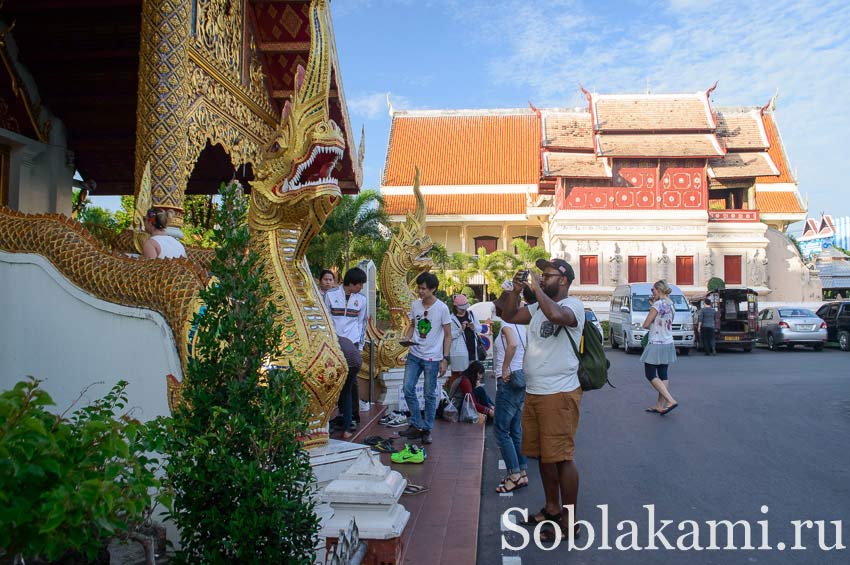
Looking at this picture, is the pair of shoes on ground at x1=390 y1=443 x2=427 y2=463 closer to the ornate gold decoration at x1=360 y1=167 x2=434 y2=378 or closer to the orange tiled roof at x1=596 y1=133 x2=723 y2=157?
the ornate gold decoration at x1=360 y1=167 x2=434 y2=378

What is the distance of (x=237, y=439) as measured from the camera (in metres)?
2.29

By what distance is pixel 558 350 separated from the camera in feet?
13.8

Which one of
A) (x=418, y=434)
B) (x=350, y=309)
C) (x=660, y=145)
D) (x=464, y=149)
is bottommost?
(x=418, y=434)

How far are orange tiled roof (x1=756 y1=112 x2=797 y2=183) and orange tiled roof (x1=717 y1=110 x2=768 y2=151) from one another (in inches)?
90.6

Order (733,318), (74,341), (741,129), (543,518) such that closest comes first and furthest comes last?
(74,341) → (543,518) → (733,318) → (741,129)

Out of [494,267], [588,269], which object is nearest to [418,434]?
[494,267]

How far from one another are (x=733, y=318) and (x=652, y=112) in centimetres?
1292

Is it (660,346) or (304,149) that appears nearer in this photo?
(304,149)

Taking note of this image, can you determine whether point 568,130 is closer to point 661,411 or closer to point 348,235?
point 348,235

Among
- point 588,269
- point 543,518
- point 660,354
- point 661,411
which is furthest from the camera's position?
point 588,269

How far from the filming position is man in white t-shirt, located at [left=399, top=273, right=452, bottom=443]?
6.28 meters

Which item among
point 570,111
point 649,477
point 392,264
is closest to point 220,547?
point 649,477

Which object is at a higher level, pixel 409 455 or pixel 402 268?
pixel 402 268

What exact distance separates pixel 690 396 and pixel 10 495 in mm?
10488
